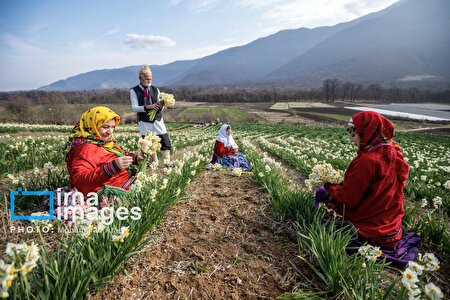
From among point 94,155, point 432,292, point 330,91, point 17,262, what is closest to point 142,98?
point 94,155

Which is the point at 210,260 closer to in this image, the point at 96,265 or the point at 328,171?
the point at 96,265

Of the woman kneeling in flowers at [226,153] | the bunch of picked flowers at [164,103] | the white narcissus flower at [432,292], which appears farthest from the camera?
the woman kneeling in flowers at [226,153]

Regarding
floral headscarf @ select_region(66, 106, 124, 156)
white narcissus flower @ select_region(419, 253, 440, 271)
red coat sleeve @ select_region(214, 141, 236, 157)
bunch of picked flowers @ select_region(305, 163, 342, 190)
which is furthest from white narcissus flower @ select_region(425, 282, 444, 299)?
red coat sleeve @ select_region(214, 141, 236, 157)

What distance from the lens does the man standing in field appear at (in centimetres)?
549

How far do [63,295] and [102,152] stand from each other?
6.28ft

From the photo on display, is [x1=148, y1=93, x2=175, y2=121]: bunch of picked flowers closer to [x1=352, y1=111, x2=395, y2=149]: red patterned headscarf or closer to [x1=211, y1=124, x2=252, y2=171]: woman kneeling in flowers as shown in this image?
[x1=211, y1=124, x2=252, y2=171]: woman kneeling in flowers

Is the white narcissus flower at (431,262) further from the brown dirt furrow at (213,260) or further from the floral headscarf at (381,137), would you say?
the floral headscarf at (381,137)

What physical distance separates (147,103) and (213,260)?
436 centimetres

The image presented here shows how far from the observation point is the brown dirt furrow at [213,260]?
2023 mm

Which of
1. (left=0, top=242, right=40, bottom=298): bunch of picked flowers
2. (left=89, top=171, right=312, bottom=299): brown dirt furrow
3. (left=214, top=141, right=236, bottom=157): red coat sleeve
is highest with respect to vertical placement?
(left=0, top=242, right=40, bottom=298): bunch of picked flowers

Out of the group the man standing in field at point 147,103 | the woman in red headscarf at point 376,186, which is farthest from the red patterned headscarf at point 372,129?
the man standing in field at point 147,103

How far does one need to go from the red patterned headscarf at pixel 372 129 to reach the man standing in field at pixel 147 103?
398cm

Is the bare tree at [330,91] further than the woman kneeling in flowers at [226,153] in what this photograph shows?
Yes

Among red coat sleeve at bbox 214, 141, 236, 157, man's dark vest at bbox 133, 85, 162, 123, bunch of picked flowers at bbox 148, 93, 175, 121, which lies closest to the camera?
bunch of picked flowers at bbox 148, 93, 175, 121
